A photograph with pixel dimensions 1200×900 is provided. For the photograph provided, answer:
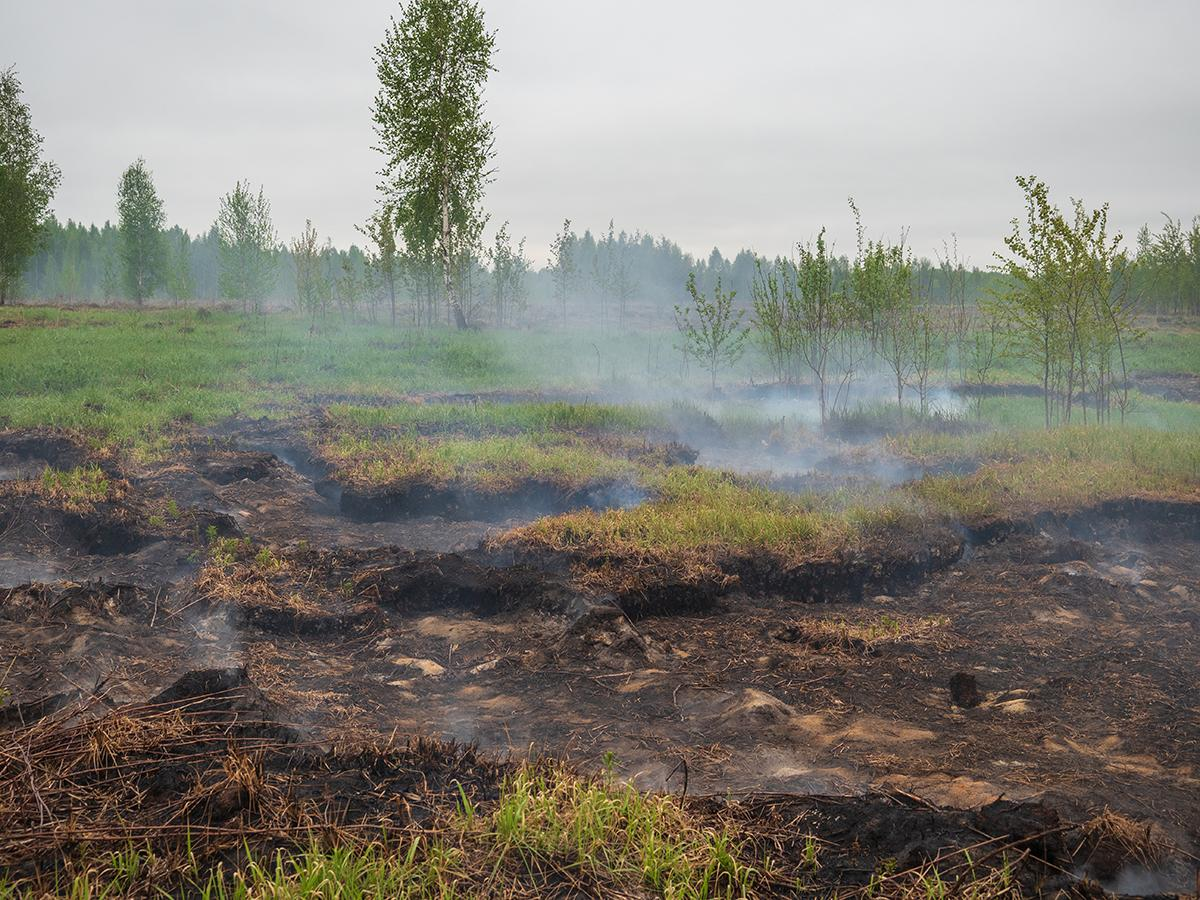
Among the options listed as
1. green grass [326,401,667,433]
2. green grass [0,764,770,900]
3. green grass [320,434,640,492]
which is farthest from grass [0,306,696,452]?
green grass [0,764,770,900]

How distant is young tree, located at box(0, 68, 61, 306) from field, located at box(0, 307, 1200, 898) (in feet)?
65.5

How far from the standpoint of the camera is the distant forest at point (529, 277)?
41.8 metres

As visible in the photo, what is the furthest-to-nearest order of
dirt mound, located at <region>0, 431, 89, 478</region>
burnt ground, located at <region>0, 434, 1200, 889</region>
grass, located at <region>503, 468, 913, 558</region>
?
dirt mound, located at <region>0, 431, 89, 478</region> < grass, located at <region>503, 468, 913, 558</region> < burnt ground, located at <region>0, 434, 1200, 889</region>

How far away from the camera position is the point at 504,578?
832cm

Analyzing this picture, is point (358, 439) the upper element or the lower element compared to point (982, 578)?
upper

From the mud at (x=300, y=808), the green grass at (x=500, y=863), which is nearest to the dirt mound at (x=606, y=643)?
the mud at (x=300, y=808)

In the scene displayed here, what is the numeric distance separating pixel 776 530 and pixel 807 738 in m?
4.28

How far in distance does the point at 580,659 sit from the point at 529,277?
3955 inches

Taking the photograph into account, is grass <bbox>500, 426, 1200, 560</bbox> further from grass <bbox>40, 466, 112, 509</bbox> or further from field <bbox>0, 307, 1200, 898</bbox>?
grass <bbox>40, 466, 112, 509</bbox>

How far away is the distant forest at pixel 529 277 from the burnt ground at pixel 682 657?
40.8ft

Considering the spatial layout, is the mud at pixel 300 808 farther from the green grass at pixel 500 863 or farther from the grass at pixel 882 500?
the grass at pixel 882 500

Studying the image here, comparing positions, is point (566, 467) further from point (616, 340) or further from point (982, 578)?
point (616, 340)

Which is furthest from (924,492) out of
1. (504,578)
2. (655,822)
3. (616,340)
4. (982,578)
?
(616,340)

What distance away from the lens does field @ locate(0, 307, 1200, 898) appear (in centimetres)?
356
